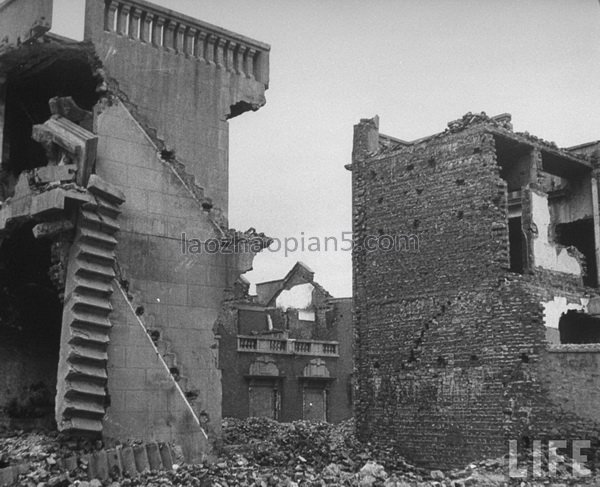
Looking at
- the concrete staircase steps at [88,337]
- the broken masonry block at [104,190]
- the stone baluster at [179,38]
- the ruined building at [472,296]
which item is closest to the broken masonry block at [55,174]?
the broken masonry block at [104,190]

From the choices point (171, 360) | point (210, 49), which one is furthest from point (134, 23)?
point (171, 360)

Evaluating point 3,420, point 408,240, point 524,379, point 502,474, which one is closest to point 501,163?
point 408,240

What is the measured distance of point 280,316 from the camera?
39.6 meters

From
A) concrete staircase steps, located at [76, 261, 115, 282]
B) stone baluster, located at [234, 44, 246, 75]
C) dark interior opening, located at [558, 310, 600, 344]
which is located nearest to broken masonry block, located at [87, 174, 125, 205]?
concrete staircase steps, located at [76, 261, 115, 282]

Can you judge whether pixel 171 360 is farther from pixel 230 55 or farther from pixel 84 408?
pixel 230 55

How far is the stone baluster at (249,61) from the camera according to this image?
55.7 feet

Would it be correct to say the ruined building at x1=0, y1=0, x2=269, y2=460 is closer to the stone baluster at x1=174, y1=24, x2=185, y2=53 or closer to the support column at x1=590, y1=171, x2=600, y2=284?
the stone baluster at x1=174, y1=24, x2=185, y2=53

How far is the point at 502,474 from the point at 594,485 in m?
1.94

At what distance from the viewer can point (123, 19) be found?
1538 cm

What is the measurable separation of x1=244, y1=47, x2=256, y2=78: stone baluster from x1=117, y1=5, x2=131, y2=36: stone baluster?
2.60 meters

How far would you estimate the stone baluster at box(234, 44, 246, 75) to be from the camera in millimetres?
16844

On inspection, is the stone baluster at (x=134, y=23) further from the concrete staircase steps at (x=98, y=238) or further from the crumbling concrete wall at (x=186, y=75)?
the concrete staircase steps at (x=98, y=238)

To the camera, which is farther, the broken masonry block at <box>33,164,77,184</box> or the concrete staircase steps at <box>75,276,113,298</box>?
the broken masonry block at <box>33,164,77,184</box>

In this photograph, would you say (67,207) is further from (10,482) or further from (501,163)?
(501,163)
